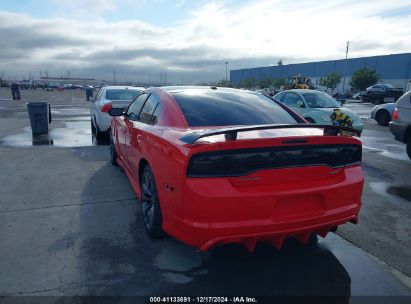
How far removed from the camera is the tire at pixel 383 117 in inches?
592

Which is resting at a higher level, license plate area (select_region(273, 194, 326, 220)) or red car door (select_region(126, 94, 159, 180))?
red car door (select_region(126, 94, 159, 180))

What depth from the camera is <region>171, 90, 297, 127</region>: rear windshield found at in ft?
12.0

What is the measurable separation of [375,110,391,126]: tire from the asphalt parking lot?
11.0 meters

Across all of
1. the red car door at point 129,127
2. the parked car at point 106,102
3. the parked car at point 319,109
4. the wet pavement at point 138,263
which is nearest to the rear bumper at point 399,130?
the parked car at point 319,109

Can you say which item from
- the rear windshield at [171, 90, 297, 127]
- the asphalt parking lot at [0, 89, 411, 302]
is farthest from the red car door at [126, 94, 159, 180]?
the asphalt parking lot at [0, 89, 411, 302]

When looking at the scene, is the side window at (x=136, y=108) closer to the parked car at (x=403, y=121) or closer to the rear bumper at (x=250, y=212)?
the rear bumper at (x=250, y=212)

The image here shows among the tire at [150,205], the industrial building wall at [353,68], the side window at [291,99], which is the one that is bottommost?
the tire at [150,205]

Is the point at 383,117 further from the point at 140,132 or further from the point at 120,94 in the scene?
the point at 140,132

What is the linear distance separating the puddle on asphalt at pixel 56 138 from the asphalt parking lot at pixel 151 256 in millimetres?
4217

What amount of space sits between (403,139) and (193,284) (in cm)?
692

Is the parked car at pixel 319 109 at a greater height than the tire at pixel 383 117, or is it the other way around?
the parked car at pixel 319 109

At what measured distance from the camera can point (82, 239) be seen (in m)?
3.69

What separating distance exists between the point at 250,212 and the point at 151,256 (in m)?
1.21

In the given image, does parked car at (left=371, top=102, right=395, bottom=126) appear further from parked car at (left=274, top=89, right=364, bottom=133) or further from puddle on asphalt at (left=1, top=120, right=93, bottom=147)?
puddle on asphalt at (left=1, top=120, right=93, bottom=147)
